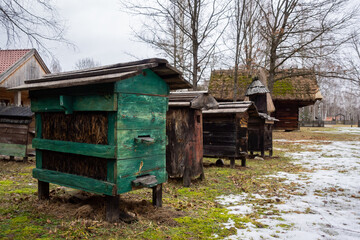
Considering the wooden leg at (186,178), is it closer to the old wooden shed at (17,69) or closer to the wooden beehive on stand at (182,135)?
the wooden beehive on stand at (182,135)

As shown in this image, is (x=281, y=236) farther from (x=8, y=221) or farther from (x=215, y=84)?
(x=215, y=84)

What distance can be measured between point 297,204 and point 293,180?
2.22m

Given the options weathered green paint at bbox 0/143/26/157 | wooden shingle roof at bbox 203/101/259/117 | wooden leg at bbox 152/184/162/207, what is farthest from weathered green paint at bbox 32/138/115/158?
wooden shingle roof at bbox 203/101/259/117

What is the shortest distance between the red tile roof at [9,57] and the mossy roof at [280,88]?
15.8 metres

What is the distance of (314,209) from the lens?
4.83 metres

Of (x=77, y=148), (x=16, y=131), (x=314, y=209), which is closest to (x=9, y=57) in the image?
(x=16, y=131)

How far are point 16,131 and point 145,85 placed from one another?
6816 millimetres

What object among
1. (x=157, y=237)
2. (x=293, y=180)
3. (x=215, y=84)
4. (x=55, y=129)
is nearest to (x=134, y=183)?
(x=157, y=237)

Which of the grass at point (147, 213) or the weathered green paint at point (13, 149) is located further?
the weathered green paint at point (13, 149)

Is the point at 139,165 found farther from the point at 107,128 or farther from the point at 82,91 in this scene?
the point at 82,91

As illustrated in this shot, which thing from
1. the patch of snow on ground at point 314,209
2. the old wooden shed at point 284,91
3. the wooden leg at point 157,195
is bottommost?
the patch of snow on ground at point 314,209

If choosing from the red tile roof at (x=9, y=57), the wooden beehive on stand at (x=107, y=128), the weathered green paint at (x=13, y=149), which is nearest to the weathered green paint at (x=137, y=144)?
the wooden beehive on stand at (x=107, y=128)

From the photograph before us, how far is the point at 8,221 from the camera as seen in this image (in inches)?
145

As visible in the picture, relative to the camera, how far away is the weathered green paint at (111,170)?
355 cm
